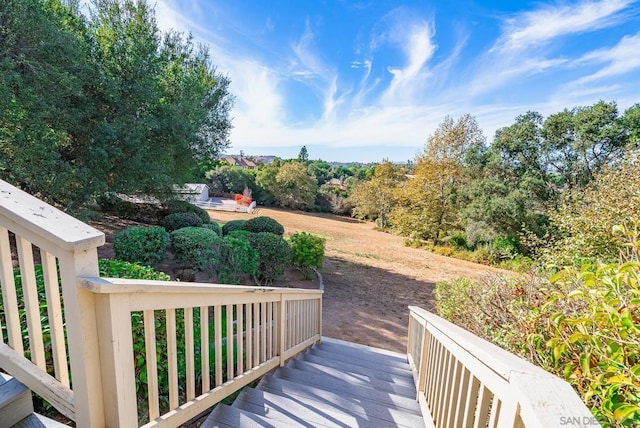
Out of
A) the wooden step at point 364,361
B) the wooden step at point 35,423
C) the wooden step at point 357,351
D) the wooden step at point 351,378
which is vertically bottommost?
the wooden step at point 357,351

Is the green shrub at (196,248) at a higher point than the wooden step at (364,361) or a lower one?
higher

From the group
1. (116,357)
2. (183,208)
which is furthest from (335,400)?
(183,208)

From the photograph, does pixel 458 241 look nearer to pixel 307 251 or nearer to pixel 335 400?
pixel 307 251

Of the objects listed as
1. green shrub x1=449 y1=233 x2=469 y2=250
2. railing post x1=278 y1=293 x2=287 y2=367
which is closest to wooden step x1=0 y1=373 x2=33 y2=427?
railing post x1=278 y1=293 x2=287 y2=367

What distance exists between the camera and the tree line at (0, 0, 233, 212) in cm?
440

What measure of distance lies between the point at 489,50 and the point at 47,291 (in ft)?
32.2

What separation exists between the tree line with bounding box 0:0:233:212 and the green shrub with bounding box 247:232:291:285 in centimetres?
271

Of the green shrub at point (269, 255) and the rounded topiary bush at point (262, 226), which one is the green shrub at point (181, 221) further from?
the green shrub at point (269, 255)

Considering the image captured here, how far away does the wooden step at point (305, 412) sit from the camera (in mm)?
1784

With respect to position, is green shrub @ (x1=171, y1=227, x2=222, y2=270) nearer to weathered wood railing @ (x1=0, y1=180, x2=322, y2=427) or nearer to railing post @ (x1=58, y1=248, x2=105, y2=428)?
weathered wood railing @ (x1=0, y1=180, x2=322, y2=427)

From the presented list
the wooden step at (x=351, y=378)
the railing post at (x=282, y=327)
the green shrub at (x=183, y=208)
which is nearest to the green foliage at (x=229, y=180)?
the green shrub at (x=183, y=208)

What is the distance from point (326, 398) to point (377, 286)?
5929mm

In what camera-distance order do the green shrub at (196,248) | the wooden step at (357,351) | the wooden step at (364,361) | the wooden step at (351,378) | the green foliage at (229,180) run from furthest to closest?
the green foliage at (229,180) < the green shrub at (196,248) < the wooden step at (357,351) < the wooden step at (364,361) < the wooden step at (351,378)

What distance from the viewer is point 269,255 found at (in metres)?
6.34
